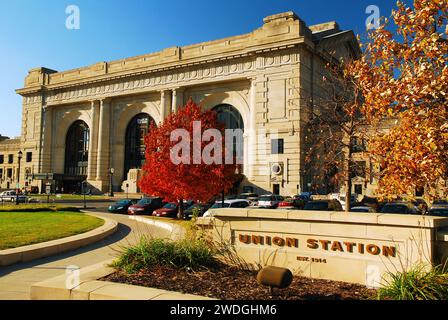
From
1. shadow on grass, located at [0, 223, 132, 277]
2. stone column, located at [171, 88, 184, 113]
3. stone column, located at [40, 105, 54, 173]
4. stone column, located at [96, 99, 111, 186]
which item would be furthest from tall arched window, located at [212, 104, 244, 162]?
stone column, located at [40, 105, 54, 173]

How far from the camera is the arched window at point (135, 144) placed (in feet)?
221

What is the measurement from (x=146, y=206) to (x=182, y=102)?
3066 cm

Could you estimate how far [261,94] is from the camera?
49.5m

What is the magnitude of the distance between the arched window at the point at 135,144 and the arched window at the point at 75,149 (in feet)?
38.0

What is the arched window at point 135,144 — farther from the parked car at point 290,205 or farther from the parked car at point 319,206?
the parked car at point 319,206

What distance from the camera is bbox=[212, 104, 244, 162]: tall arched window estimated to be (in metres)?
55.9

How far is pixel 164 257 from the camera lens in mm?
8062

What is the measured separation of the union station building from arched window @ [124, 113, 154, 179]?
184 mm

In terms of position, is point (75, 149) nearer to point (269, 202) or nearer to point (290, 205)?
point (269, 202)
